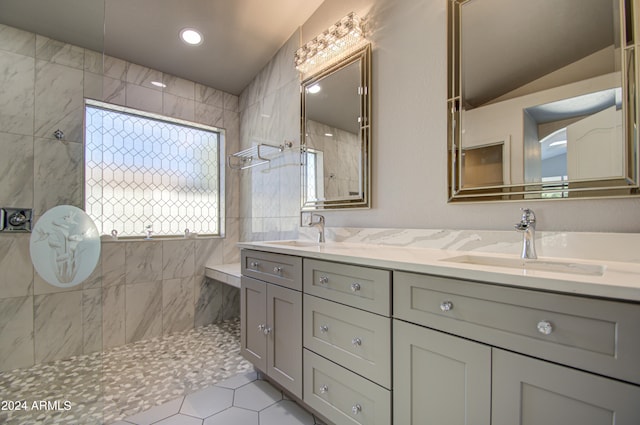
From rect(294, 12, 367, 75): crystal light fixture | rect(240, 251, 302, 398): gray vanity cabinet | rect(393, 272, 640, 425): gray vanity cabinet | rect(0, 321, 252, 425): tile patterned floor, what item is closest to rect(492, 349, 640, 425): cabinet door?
rect(393, 272, 640, 425): gray vanity cabinet

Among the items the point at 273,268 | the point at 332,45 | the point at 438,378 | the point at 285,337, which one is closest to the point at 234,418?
the point at 285,337

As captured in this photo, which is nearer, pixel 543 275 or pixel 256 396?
pixel 543 275

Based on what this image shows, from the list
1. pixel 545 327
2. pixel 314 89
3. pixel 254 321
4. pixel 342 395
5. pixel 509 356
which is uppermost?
pixel 314 89

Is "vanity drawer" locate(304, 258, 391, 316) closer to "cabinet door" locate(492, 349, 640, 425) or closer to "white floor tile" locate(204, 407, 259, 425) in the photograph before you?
"cabinet door" locate(492, 349, 640, 425)

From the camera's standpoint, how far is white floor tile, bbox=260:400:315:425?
144 centimetres

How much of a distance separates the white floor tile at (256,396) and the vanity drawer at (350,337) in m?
0.52

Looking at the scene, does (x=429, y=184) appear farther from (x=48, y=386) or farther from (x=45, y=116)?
(x=48, y=386)

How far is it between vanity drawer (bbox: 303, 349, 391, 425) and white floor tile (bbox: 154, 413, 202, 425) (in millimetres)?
589

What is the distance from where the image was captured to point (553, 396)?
71 centimetres

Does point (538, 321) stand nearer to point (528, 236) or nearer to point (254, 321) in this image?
point (528, 236)

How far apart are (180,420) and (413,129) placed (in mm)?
1986

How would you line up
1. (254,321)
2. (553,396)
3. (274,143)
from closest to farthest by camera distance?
(553,396) → (254,321) → (274,143)

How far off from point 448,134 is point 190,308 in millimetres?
2680

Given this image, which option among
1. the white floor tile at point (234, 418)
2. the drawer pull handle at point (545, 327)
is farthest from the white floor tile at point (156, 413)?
the drawer pull handle at point (545, 327)
